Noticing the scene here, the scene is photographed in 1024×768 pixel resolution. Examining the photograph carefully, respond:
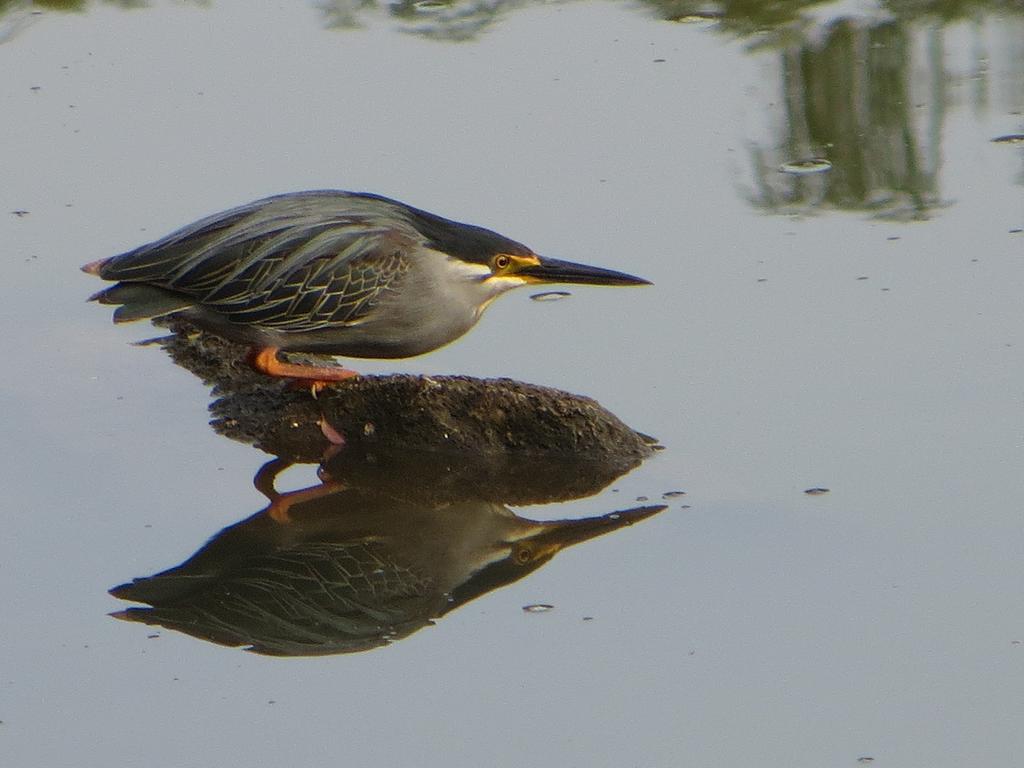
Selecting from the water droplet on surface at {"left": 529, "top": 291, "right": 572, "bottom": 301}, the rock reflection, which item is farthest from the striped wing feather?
the water droplet on surface at {"left": 529, "top": 291, "right": 572, "bottom": 301}

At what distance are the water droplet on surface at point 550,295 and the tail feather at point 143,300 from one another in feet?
4.55

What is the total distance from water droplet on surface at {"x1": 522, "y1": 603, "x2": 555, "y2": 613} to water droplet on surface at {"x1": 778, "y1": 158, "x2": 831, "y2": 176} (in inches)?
127

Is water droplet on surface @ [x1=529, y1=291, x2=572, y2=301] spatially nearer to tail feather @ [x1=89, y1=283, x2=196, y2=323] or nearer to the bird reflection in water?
the bird reflection in water

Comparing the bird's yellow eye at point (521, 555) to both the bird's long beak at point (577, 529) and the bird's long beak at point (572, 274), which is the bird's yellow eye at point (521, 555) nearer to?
the bird's long beak at point (577, 529)

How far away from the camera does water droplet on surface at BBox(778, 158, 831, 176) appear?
24.1 feet

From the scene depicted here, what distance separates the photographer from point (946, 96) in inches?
316

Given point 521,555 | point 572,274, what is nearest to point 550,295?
point 572,274

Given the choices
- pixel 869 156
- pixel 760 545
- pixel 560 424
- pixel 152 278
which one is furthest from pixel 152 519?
pixel 869 156

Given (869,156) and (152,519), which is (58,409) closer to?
(152,519)

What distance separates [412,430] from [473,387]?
0.79 ft

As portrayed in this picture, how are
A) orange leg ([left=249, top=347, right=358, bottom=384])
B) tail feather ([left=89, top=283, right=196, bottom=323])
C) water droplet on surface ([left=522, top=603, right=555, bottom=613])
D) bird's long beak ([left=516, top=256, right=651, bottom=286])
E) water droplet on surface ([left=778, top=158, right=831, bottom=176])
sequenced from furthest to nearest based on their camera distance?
water droplet on surface ([left=778, top=158, right=831, bottom=176])
bird's long beak ([left=516, top=256, right=651, bottom=286])
orange leg ([left=249, top=347, right=358, bottom=384])
tail feather ([left=89, top=283, right=196, bottom=323])
water droplet on surface ([left=522, top=603, right=555, bottom=613])

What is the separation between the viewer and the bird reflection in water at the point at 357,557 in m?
4.63

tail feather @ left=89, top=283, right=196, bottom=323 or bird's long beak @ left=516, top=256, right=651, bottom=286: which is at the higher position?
tail feather @ left=89, top=283, right=196, bottom=323

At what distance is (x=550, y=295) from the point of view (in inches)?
255
